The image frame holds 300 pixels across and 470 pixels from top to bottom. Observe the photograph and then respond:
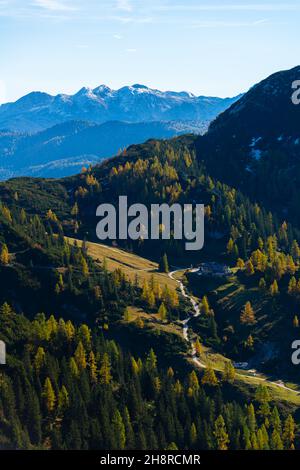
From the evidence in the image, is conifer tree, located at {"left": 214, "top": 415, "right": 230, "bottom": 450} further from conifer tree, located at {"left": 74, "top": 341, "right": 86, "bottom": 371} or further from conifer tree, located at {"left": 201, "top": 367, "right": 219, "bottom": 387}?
conifer tree, located at {"left": 74, "top": 341, "right": 86, "bottom": 371}

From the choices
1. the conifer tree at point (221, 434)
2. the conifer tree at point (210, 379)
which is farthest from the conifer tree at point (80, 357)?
the conifer tree at point (221, 434)

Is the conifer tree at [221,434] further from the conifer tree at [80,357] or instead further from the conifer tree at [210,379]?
the conifer tree at [80,357]

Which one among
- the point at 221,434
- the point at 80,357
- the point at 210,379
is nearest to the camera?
the point at 221,434

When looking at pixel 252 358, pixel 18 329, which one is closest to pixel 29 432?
pixel 18 329

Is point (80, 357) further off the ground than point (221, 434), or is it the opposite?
point (80, 357)

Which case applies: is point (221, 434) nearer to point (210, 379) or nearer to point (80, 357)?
point (210, 379)

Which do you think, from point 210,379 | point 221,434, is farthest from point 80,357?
point 221,434

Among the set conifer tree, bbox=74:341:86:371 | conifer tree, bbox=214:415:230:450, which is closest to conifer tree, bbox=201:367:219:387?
conifer tree, bbox=214:415:230:450

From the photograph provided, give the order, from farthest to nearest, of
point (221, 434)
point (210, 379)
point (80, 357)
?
point (210, 379)
point (80, 357)
point (221, 434)

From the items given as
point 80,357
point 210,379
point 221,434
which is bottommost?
point 221,434
